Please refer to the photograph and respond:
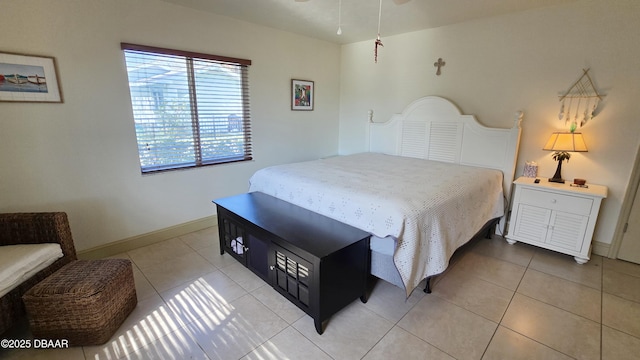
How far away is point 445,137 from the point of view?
3502mm

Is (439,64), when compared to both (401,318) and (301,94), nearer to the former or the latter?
(301,94)

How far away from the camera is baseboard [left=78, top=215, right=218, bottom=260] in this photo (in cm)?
266

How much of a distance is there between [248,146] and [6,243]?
7.67 feet

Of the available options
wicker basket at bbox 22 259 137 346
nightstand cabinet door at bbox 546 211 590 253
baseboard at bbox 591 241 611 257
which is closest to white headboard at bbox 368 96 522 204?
nightstand cabinet door at bbox 546 211 590 253

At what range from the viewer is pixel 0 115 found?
212 centimetres

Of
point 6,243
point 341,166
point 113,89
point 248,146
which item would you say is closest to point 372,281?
point 341,166

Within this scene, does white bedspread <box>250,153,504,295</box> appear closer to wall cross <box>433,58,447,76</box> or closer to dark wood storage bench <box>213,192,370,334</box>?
dark wood storage bench <box>213,192,370,334</box>

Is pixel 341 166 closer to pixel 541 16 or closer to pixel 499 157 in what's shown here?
pixel 499 157

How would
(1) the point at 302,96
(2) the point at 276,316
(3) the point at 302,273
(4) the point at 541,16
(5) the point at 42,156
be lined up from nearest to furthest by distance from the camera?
1. (3) the point at 302,273
2. (2) the point at 276,316
3. (5) the point at 42,156
4. (4) the point at 541,16
5. (1) the point at 302,96

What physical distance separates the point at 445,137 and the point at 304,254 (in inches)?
103

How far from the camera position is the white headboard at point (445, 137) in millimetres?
3074

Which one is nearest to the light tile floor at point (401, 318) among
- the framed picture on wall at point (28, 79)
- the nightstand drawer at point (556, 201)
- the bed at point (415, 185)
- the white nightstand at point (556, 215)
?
the white nightstand at point (556, 215)

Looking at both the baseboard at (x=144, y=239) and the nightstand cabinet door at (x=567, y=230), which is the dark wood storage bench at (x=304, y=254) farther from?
the nightstand cabinet door at (x=567, y=230)

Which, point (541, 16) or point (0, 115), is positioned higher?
point (541, 16)
